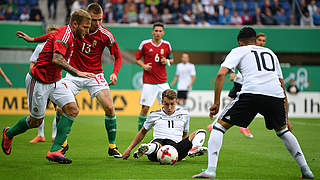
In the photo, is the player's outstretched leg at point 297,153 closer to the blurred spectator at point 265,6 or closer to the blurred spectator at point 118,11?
the blurred spectator at point 118,11

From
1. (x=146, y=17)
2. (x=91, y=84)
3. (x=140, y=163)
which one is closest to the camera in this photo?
(x=140, y=163)

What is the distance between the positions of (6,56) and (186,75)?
9.82 meters

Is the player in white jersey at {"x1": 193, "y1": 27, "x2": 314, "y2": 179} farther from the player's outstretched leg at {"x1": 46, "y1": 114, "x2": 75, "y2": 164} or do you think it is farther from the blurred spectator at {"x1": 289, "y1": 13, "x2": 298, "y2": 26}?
the blurred spectator at {"x1": 289, "y1": 13, "x2": 298, "y2": 26}

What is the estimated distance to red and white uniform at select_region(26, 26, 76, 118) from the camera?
24.9 ft

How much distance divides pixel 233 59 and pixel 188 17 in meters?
20.1

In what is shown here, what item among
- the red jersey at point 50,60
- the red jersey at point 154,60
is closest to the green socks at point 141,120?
the red jersey at point 154,60

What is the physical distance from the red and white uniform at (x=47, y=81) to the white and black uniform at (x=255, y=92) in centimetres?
263

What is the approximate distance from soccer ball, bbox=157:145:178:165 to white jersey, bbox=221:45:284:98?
5.99 ft

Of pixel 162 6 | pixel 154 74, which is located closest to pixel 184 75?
pixel 162 6

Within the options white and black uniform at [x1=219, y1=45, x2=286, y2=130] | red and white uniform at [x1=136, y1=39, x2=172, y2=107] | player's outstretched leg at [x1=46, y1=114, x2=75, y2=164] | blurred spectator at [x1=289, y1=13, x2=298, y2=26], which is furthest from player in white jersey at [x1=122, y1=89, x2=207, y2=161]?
blurred spectator at [x1=289, y1=13, x2=298, y2=26]

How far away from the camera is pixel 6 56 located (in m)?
25.3

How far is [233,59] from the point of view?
6.34 meters

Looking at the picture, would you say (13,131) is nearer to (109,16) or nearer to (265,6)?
(109,16)

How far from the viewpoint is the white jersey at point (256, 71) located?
642 centimetres
